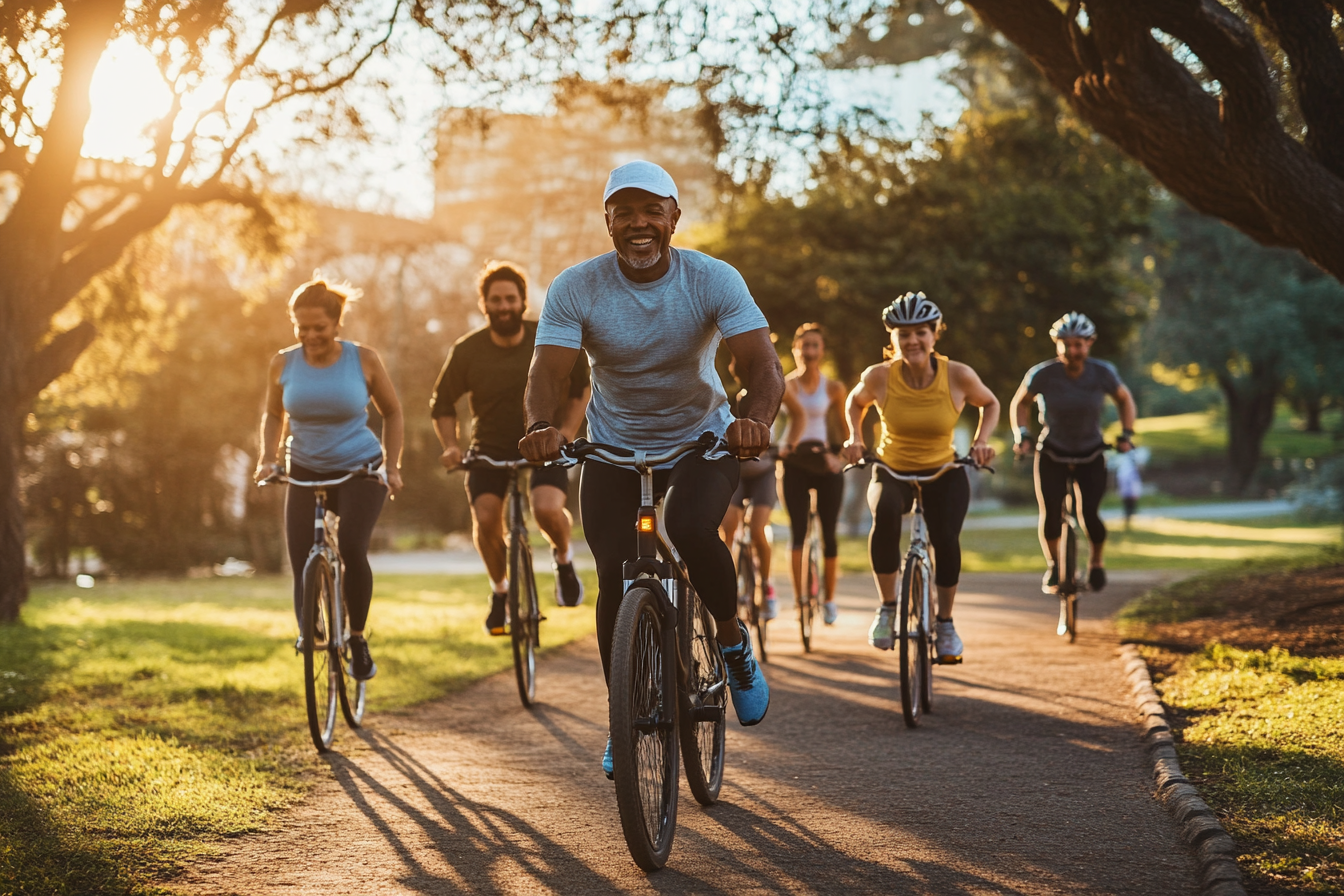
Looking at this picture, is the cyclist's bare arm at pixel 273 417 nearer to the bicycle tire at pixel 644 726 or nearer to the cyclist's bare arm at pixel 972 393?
the bicycle tire at pixel 644 726

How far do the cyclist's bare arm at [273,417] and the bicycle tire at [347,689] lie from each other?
34.2 inches

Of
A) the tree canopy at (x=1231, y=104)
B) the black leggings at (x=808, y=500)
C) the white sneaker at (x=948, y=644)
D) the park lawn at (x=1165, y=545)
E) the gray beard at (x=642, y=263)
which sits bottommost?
the park lawn at (x=1165, y=545)

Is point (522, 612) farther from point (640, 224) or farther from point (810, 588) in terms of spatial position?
point (640, 224)

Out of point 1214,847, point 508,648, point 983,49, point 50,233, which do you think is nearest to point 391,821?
point 1214,847

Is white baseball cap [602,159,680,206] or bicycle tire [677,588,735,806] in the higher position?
white baseball cap [602,159,680,206]

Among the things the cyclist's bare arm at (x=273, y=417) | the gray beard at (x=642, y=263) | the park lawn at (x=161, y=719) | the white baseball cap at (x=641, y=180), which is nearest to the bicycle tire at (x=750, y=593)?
the park lawn at (x=161, y=719)

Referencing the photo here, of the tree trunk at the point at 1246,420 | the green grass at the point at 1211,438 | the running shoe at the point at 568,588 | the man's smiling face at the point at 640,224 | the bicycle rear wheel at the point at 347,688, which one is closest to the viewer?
the man's smiling face at the point at 640,224

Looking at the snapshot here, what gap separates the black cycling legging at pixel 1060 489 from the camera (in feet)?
34.1

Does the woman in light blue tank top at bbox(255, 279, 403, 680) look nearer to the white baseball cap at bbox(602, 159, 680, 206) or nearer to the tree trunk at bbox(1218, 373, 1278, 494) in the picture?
the white baseball cap at bbox(602, 159, 680, 206)

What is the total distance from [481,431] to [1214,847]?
472 cm

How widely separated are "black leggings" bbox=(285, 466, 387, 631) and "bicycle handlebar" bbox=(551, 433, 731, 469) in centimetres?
267

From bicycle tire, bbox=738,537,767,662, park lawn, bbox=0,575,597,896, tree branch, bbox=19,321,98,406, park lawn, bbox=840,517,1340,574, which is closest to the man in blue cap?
park lawn, bbox=0,575,597,896

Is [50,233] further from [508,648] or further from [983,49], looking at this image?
[983,49]

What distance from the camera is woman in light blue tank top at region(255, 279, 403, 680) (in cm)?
701
